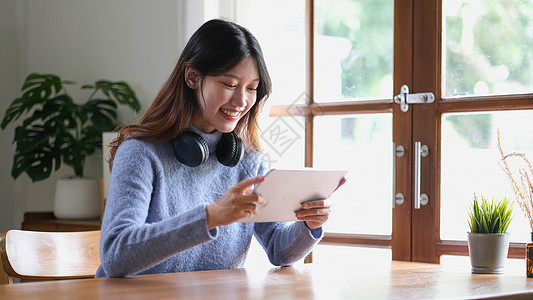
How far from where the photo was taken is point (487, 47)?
2.52 meters

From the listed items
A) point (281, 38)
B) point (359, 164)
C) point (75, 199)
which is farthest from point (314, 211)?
point (75, 199)

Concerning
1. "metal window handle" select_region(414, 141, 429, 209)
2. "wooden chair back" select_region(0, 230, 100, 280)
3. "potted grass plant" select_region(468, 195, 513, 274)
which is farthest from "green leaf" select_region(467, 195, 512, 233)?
"wooden chair back" select_region(0, 230, 100, 280)

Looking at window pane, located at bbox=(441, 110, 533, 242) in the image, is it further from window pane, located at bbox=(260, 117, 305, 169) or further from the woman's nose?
the woman's nose

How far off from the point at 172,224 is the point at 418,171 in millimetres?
1298

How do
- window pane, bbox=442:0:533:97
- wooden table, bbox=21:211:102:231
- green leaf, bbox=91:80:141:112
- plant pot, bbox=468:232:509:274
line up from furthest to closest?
green leaf, bbox=91:80:141:112 < wooden table, bbox=21:211:102:231 < window pane, bbox=442:0:533:97 < plant pot, bbox=468:232:509:274

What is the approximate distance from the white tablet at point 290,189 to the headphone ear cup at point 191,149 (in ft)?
0.89

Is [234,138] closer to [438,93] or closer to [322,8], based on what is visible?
[438,93]

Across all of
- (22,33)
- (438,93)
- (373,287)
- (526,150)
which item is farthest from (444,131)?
(22,33)

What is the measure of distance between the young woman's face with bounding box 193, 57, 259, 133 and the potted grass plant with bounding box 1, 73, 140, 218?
5.09 ft

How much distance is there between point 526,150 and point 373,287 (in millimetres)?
1131

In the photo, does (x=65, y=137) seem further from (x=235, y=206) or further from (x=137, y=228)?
(x=235, y=206)

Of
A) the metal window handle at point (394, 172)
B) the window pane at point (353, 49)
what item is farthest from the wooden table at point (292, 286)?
the window pane at point (353, 49)

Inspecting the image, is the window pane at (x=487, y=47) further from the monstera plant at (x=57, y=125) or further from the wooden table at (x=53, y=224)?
the wooden table at (x=53, y=224)

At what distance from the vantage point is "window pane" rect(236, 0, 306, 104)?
307 cm
